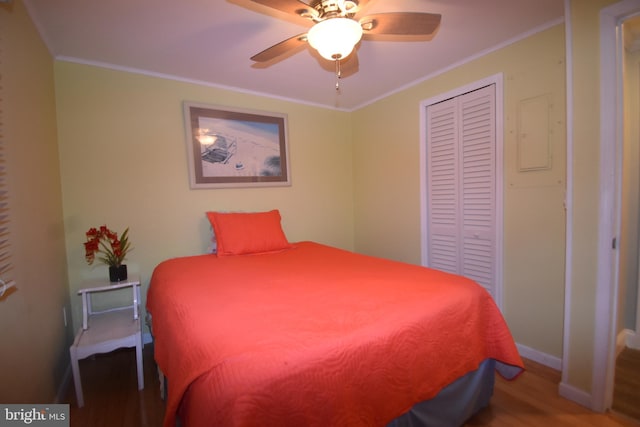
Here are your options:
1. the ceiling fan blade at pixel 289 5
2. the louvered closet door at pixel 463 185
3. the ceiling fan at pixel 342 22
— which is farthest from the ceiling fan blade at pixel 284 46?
the louvered closet door at pixel 463 185

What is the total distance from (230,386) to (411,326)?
0.69m

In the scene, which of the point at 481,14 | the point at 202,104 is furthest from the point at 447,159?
the point at 202,104

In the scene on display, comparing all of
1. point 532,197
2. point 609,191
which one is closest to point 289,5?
point 609,191

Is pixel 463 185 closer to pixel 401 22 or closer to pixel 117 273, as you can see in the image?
pixel 401 22

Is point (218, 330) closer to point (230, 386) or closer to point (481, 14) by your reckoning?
point (230, 386)

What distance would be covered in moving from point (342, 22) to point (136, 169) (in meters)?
2.04

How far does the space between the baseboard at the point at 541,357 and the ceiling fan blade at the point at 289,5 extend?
259 centimetres

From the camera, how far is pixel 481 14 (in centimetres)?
175

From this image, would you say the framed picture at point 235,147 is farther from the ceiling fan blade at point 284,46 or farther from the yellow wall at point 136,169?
the ceiling fan blade at point 284,46

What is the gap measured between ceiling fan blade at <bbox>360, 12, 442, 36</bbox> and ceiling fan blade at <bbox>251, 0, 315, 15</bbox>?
0.29 meters

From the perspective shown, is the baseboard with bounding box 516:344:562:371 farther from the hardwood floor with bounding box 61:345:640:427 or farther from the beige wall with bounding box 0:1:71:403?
the beige wall with bounding box 0:1:71:403

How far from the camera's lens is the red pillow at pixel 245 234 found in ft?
7.80

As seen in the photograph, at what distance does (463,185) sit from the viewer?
2.40 meters

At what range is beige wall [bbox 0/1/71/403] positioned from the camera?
4.08 feet
